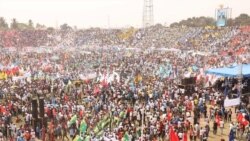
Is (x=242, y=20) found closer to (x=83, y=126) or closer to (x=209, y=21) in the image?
(x=209, y=21)

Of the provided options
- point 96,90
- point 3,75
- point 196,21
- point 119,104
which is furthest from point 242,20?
point 119,104

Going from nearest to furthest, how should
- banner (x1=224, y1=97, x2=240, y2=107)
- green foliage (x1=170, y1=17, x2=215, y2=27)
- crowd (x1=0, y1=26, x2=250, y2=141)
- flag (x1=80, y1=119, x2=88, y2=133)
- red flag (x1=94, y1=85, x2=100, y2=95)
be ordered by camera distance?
crowd (x1=0, y1=26, x2=250, y2=141)
flag (x1=80, y1=119, x2=88, y2=133)
banner (x1=224, y1=97, x2=240, y2=107)
red flag (x1=94, y1=85, x2=100, y2=95)
green foliage (x1=170, y1=17, x2=215, y2=27)

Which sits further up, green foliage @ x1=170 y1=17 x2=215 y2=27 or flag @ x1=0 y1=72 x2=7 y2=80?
green foliage @ x1=170 y1=17 x2=215 y2=27

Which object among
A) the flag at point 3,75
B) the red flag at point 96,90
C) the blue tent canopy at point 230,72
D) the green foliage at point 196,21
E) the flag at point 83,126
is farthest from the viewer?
the green foliage at point 196,21

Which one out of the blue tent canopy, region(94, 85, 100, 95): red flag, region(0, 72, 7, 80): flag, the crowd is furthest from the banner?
region(0, 72, 7, 80): flag

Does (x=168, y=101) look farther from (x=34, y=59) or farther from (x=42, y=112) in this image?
(x=34, y=59)

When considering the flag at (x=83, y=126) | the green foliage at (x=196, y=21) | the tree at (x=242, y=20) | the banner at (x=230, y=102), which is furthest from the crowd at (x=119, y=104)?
the green foliage at (x=196, y=21)

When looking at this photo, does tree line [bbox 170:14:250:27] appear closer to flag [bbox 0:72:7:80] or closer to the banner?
flag [bbox 0:72:7:80]

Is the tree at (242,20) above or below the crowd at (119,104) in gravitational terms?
above

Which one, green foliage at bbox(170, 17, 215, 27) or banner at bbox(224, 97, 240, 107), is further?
green foliage at bbox(170, 17, 215, 27)

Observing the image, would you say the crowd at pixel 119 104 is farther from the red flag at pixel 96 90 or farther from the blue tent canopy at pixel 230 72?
the blue tent canopy at pixel 230 72

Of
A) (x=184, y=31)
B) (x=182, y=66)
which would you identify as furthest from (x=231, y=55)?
(x=184, y=31)

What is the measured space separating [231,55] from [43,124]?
80.7 ft

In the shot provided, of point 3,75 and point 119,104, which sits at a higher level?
point 119,104
